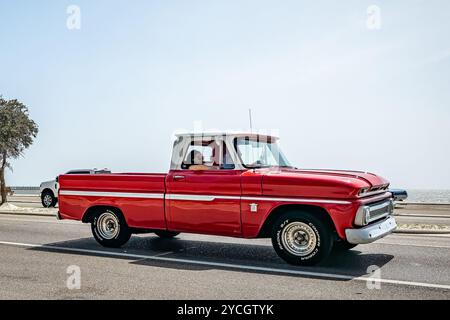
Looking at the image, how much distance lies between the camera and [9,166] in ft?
93.6

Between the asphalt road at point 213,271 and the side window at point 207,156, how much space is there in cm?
161

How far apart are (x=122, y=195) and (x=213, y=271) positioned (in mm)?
2783

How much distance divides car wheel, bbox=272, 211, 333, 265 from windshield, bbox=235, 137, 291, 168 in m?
1.19

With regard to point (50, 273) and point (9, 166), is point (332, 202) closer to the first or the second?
point (50, 273)

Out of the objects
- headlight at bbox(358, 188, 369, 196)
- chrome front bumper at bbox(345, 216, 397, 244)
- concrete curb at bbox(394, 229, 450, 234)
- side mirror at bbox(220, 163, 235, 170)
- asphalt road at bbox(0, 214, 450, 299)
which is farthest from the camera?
concrete curb at bbox(394, 229, 450, 234)

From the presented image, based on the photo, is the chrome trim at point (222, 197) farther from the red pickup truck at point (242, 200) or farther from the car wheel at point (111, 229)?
the car wheel at point (111, 229)

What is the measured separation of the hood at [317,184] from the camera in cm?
680

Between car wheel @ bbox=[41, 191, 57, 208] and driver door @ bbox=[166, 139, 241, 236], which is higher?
driver door @ bbox=[166, 139, 241, 236]

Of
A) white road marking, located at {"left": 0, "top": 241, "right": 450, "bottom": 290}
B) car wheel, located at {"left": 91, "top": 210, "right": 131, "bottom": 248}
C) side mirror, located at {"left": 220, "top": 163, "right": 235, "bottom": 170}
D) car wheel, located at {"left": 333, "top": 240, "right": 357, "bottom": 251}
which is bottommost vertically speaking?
car wheel, located at {"left": 333, "top": 240, "right": 357, "bottom": 251}

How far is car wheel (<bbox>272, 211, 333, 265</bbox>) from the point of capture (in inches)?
274

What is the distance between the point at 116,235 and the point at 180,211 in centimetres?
176

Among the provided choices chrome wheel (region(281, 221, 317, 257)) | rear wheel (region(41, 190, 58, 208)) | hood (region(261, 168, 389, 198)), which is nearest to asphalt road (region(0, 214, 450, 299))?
chrome wheel (region(281, 221, 317, 257))

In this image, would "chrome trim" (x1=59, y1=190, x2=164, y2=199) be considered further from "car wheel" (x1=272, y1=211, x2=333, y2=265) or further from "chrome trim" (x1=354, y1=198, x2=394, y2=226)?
"chrome trim" (x1=354, y1=198, x2=394, y2=226)

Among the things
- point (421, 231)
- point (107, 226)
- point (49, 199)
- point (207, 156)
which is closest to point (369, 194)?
point (207, 156)
